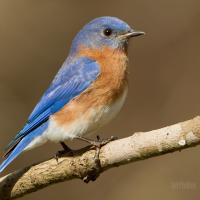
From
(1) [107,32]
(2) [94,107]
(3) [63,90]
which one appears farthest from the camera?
(1) [107,32]

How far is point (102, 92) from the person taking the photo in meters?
7.41

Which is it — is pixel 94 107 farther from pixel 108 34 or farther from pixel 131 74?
pixel 131 74

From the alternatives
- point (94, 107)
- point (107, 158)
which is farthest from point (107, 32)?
point (107, 158)

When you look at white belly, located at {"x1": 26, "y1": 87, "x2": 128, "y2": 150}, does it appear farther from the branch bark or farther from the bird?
the branch bark

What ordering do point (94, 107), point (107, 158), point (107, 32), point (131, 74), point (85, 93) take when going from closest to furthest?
1. point (107, 158)
2. point (94, 107)
3. point (85, 93)
4. point (107, 32)
5. point (131, 74)

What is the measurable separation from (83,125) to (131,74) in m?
3.65

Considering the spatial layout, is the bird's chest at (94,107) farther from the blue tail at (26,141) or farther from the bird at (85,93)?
the blue tail at (26,141)

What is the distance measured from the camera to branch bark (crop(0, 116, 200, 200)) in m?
6.07

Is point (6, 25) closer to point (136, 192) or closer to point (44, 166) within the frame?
point (136, 192)

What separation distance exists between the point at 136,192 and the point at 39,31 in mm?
2857

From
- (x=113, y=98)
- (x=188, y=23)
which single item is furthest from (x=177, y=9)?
(x=113, y=98)

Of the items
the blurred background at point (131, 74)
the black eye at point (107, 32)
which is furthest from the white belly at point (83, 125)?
the blurred background at point (131, 74)

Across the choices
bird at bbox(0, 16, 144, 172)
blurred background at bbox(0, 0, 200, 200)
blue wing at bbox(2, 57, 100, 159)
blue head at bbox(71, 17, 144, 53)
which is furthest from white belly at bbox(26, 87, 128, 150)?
blurred background at bbox(0, 0, 200, 200)

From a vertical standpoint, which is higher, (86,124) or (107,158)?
(86,124)
